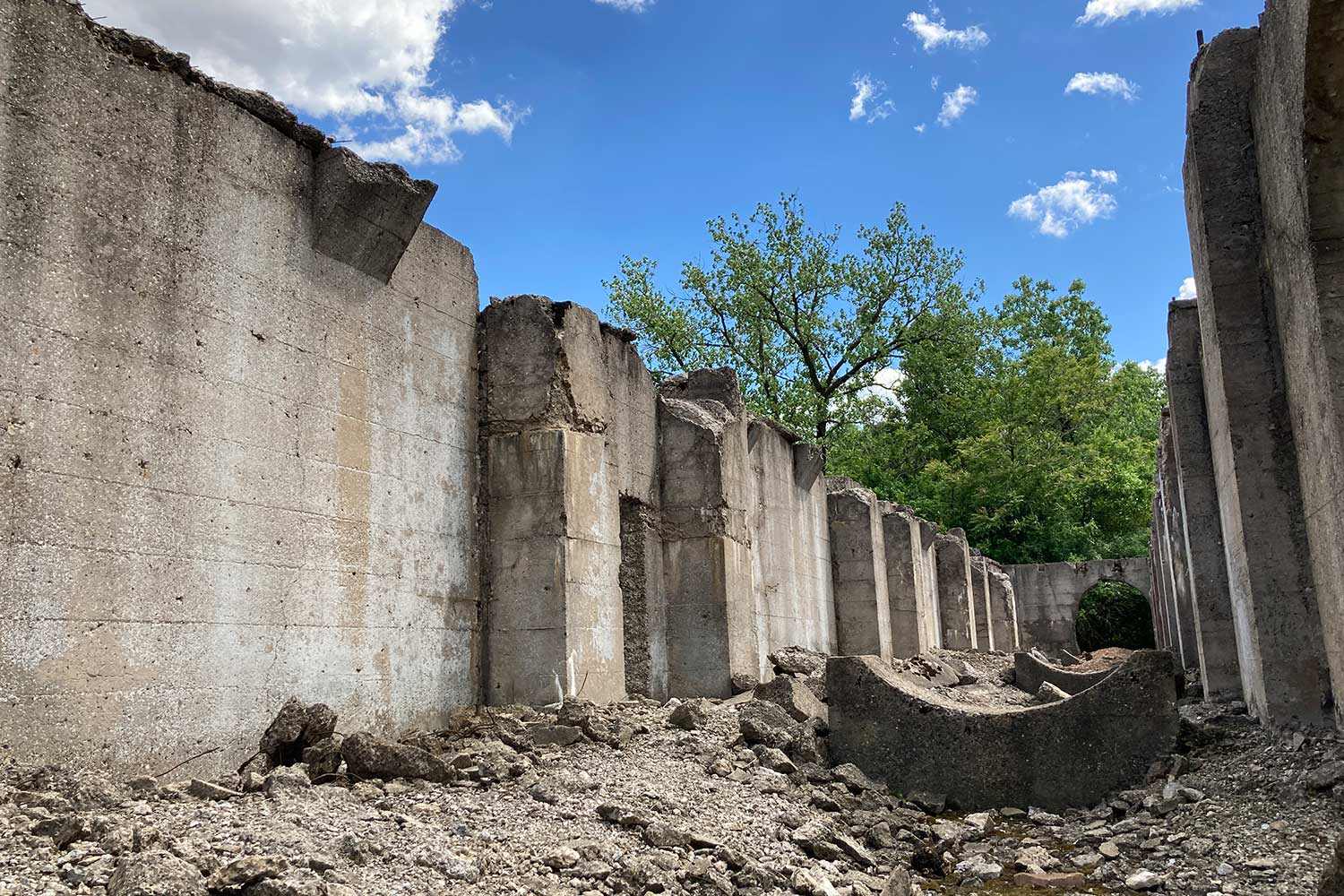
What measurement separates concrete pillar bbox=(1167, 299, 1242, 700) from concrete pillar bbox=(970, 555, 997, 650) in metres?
15.3

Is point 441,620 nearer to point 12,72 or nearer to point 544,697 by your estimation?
point 544,697

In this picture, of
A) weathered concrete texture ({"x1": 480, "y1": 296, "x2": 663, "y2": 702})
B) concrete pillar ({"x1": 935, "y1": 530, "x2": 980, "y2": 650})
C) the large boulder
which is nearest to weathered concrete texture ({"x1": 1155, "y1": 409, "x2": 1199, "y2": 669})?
weathered concrete texture ({"x1": 480, "y1": 296, "x2": 663, "y2": 702})

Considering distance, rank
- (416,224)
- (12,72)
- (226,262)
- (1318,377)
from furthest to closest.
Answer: (416,224), (226,262), (1318,377), (12,72)

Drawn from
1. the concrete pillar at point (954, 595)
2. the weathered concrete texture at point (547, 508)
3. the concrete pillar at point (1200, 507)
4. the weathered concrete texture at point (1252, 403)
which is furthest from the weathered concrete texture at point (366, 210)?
the concrete pillar at point (954, 595)

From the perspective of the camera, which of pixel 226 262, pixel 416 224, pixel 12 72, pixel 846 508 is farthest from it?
pixel 846 508

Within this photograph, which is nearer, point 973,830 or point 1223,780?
point 1223,780

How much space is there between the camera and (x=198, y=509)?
578 centimetres

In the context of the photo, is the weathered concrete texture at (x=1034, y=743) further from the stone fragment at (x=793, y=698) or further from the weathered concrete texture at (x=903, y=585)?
the weathered concrete texture at (x=903, y=585)

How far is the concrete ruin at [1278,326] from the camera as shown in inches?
208

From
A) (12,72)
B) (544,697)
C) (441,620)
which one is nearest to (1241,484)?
(544,697)

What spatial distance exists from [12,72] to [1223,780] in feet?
24.4

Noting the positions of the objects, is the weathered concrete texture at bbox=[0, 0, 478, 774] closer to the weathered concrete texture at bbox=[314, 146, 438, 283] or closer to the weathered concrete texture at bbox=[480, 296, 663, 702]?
the weathered concrete texture at bbox=[314, 146, 438, 283]

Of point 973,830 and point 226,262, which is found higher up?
point 226,262

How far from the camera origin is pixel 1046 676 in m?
14.0
